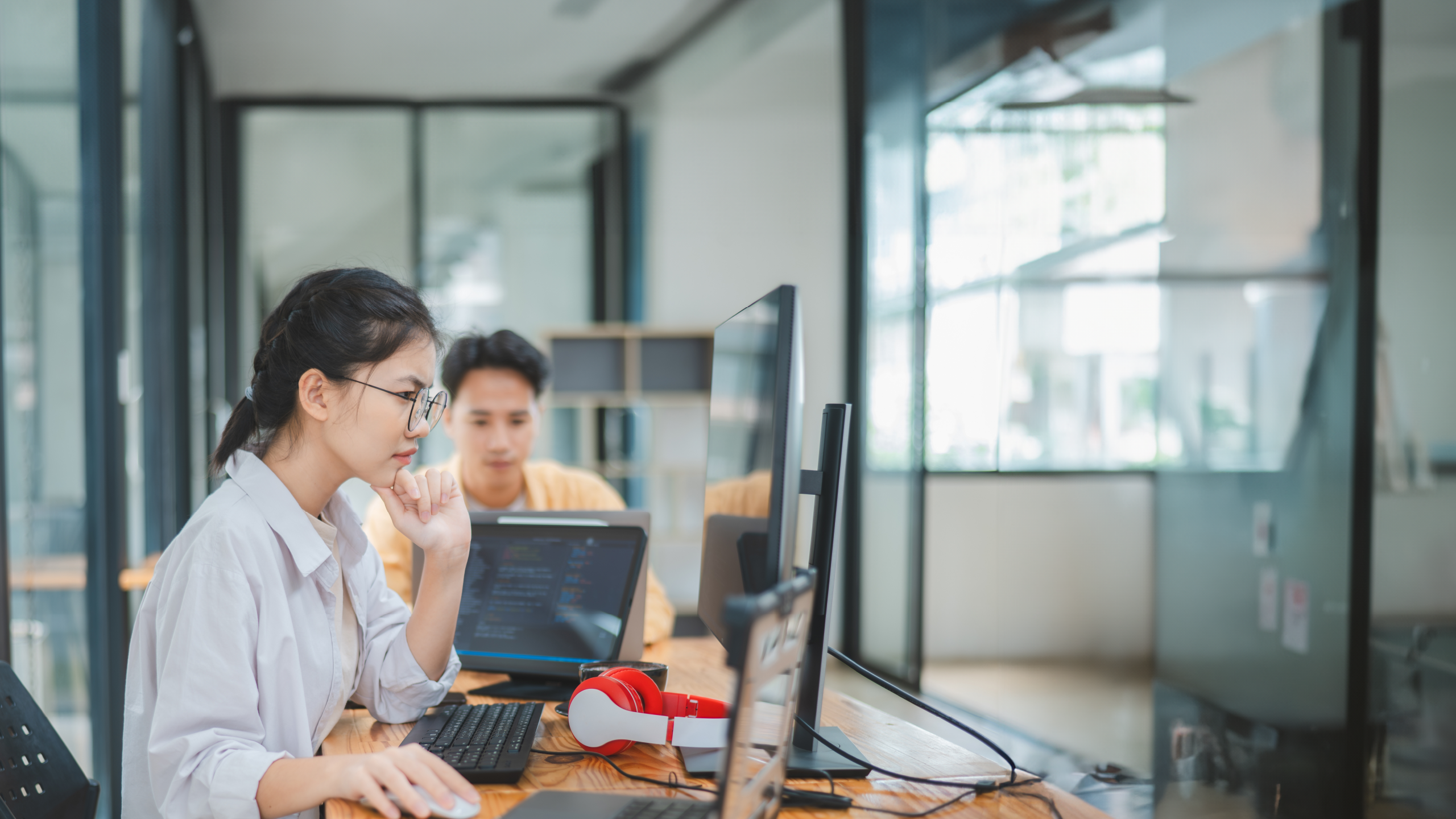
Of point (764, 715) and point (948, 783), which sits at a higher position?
point (764, 715)

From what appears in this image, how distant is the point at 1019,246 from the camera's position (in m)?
3.46

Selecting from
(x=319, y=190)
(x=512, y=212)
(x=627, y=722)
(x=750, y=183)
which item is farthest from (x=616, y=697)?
(x=319, y=190)

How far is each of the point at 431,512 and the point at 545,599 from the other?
29cm

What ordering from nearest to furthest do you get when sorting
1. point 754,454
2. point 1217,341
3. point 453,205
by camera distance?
point 754,454 → point 1217,341 → point 453,205

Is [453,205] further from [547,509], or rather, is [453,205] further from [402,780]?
[402,780]

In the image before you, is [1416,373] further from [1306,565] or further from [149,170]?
[149,170]

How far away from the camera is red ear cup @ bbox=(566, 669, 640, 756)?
4.24 ft

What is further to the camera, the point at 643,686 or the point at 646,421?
the point at 646,421

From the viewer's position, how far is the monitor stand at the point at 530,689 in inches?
64.0

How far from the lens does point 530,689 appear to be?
164 cm

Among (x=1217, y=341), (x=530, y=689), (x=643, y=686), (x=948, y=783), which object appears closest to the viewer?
(x=948, y=783)

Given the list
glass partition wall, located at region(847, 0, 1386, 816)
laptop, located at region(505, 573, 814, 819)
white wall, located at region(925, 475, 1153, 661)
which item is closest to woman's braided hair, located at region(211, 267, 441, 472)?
laptop, located at region(505, 573, 814, 819)

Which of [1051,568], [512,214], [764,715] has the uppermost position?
[512,214]

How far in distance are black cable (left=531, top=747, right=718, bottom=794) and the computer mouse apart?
0.69ft
